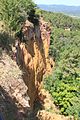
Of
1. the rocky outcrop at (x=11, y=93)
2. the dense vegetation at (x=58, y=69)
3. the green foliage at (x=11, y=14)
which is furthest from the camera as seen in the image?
the dense vegetation at (x=58, y=69)

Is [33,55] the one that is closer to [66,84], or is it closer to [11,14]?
[66,84]

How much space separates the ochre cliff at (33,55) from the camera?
102 ft

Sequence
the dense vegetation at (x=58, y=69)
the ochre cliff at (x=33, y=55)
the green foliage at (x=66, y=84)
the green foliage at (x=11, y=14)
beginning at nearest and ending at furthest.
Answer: the green foliage at (x=11, y=14) → the dense vegetation at (x=58, y=69) → the ochre cliff at (x=33, y=55) → the green foliage at (x=66, y=84)

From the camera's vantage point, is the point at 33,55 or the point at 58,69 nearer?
the point at 33,55

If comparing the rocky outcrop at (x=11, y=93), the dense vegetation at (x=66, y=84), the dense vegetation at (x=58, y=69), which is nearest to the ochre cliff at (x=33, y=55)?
the dense vegetation at (x=58, y=69)

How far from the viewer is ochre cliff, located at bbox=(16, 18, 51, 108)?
31.1m

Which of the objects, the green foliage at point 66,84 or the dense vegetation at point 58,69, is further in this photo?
the green foliage at point 66,84

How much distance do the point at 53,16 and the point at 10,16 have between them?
95.0 metres

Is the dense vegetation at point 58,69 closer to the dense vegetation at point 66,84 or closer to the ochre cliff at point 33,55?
the dense vegetation at point 66,84

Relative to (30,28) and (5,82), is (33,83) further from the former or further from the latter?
(5,82)

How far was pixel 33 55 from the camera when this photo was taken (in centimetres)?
3647

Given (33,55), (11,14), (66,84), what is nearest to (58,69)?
(66,84)

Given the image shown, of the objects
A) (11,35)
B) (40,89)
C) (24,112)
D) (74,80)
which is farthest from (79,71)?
(24,112)

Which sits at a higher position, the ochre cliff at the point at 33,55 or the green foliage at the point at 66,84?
the ochre cliff at the point at 33,55
